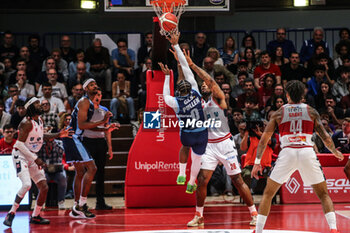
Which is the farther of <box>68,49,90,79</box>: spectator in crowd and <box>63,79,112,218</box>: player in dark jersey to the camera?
<box>68,49,90,79</box>: spectator in crowd

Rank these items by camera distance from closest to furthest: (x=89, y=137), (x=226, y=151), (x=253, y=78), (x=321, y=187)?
(x=321, y=187)
(x=226, y=151)
(x=89, y=137)
(x=253, y=78)

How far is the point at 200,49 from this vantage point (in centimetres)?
1467

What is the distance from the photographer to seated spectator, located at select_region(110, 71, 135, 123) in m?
13.5

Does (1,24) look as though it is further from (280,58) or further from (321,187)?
(321,187)

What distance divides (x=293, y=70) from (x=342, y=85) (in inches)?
47.0

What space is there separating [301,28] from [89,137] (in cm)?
852

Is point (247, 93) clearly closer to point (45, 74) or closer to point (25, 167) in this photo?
point (45, 74)

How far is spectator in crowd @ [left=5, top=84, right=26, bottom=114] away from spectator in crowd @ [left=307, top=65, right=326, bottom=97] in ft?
21.5

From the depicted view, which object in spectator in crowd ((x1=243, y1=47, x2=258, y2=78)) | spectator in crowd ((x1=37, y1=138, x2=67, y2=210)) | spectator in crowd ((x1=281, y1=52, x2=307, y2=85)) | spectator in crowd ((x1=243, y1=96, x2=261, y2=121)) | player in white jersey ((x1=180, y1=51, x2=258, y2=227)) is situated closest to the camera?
player in white jersey ((x1=180, y1=51, x2=258, y2=227))

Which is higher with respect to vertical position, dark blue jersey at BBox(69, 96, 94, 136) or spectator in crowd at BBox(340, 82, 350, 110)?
spectator in crowd at BBox(340, 82, 350, 110)

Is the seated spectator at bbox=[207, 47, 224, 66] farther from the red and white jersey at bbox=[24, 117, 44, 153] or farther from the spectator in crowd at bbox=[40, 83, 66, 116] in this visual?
the red and white jersey at bbox=[24, 117, 44, 153]

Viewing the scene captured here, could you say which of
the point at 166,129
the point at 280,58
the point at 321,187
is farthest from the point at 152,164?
the point at 280,58

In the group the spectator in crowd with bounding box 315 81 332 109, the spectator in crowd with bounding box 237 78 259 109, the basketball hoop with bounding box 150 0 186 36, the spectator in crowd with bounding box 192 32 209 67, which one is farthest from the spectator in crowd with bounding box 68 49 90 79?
the spectator in crowd with bounding box 315 81 332 109

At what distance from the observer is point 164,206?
10742 millimetres
